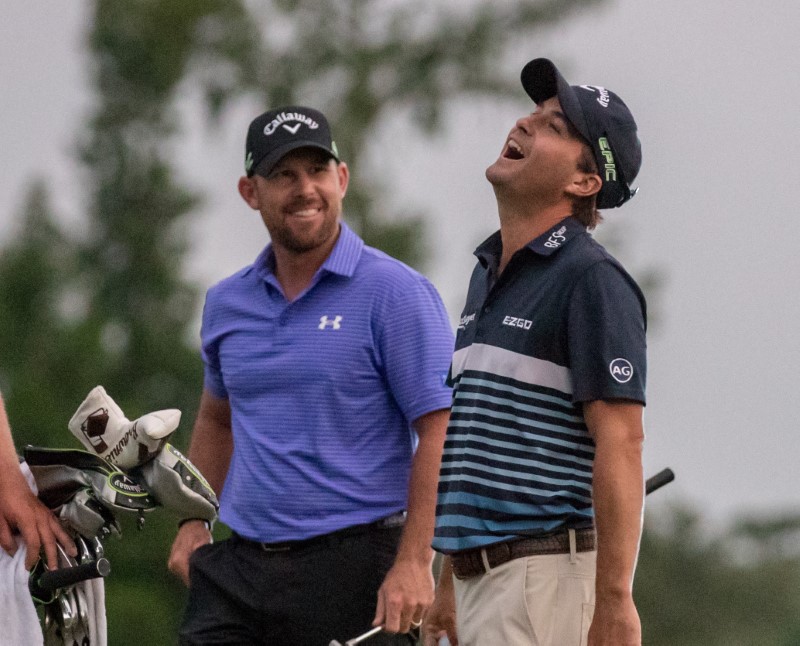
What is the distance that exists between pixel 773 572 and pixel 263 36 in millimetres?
15366

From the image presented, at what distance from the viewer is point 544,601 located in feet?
14.1

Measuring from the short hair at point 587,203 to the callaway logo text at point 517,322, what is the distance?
0.37 m

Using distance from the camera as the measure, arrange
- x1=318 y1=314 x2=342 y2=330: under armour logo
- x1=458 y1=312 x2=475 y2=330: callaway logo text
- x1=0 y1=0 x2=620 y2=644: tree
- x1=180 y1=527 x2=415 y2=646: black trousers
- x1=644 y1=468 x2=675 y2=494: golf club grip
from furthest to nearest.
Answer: x1=0 y1=0 x2=620 y2=644: tree, x1=318 y1=314 x2=342 y2=330: under armour logo, x1=180 y1=527 x2=415 y2=646: black trousers, x1=644 y1=468 x2=675 y2=494: golf club grip, x1=458 y1=312 x2=475 y2=330: callaway logo text

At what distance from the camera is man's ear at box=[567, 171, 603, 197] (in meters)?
4.56

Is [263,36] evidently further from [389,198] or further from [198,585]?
[198,585]

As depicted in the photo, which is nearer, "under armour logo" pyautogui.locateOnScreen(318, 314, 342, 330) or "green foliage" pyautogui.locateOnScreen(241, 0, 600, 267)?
"under armour logo" pyautogui.locateOnScreen(318, 314, 342, 330)

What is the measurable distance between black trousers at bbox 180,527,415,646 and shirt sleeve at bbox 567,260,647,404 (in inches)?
57.6

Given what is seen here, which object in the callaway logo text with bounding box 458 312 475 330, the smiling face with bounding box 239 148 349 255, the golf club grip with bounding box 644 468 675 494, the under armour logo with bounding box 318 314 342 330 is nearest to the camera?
the callaway logo text with bounding box 458 312 475 330

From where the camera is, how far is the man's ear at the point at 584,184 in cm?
456

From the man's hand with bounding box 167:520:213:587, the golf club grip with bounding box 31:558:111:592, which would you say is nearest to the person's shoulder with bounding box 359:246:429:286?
the man's hand with bounding box 167:520:213:587

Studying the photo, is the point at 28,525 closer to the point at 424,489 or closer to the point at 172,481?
the point at 172,481

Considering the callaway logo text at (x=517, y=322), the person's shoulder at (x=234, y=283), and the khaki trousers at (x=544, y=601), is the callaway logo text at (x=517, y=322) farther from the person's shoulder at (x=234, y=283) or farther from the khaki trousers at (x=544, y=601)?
the person's shoulder at (x=234, y=283)

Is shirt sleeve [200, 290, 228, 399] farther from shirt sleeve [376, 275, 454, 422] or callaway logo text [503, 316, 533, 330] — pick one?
callaway logo text [503, 316, 533, 330]

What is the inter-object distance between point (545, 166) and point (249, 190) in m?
1.84
